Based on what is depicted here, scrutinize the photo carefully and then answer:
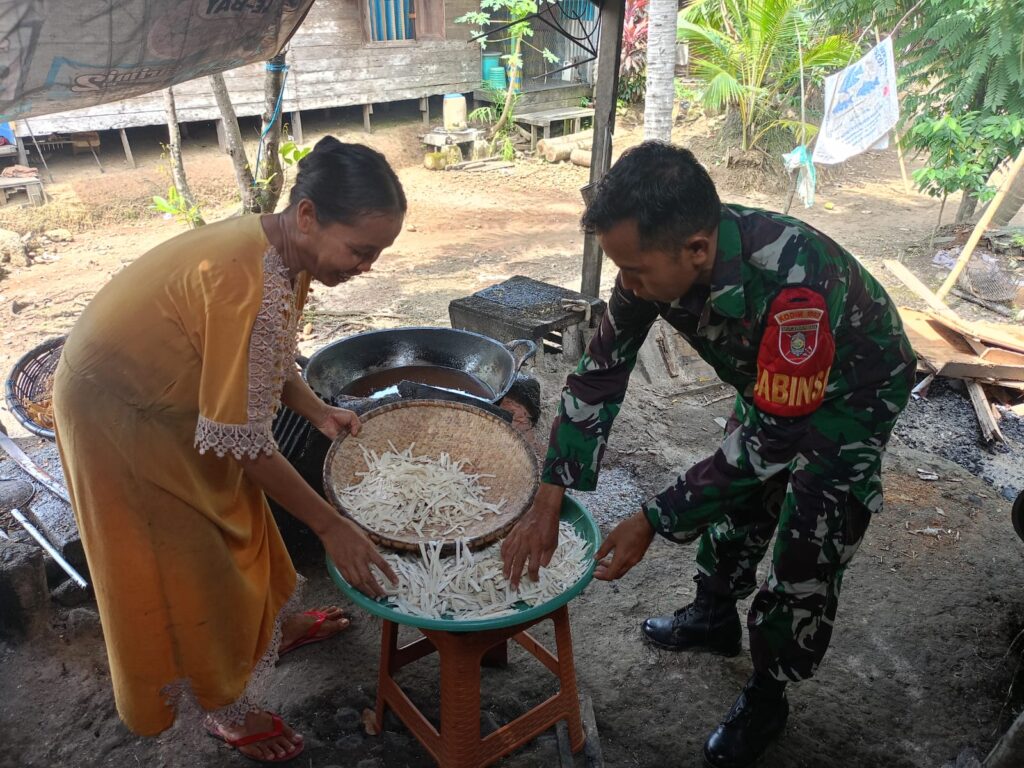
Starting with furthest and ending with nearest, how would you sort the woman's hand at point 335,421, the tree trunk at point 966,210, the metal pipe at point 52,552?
the tree trunk at point 966,210 < the metal pipe at point 52,552 < the woman's hand at point 335,421

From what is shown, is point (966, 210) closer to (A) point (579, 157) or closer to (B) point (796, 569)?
(A) point (579, 157)

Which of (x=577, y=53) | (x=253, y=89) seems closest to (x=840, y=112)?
(x=253, y=89)

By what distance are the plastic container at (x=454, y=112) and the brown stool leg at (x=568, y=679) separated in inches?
479

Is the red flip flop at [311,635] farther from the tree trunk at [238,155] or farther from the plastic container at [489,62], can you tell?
the plastic container at [489,62]

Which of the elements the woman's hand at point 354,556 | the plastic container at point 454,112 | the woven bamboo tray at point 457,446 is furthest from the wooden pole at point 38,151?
the woman's hand at point 354,556

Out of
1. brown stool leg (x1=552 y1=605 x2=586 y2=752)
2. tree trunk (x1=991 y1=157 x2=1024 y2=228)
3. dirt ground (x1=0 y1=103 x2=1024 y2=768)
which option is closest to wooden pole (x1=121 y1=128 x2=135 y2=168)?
dirt ground (x1=0 y1=103 x2=1024 y2=768)

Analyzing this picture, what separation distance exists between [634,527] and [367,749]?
1.33 metres

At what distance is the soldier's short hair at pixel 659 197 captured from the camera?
1731mm

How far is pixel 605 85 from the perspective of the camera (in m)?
4.88

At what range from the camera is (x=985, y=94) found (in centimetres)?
894

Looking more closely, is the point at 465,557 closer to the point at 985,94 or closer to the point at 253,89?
the point at 985,94

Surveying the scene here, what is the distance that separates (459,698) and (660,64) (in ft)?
17.6

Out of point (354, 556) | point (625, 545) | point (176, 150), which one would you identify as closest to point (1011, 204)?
point (625, 545)

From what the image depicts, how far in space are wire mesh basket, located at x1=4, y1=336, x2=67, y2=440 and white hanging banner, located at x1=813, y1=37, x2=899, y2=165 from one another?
20.7 ft
